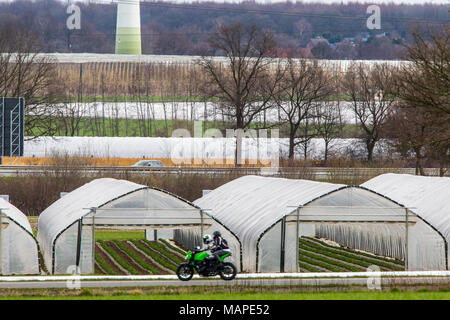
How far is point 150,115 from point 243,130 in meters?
23.4

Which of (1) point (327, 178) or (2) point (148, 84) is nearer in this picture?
(1) point (327, 178)

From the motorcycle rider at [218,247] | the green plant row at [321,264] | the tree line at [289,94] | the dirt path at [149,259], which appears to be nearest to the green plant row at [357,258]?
the green plant row at [321,264]

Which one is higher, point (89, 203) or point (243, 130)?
point (243, 130)

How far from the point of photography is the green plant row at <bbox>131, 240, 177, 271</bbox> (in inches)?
1098

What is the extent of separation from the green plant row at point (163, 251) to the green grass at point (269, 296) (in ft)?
32.7

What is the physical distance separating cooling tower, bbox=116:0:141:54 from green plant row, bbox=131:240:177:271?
294 ft

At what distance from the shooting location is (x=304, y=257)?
30.6m

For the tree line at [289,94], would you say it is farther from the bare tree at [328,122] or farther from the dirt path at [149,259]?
the dirt path at [149,259]

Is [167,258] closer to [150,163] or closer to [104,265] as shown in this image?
[104,265]

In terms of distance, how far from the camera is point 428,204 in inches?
1172

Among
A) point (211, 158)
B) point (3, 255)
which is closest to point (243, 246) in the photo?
point (3, 255)

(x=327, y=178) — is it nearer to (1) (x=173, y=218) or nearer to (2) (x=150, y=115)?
(1) (x=173, y=218)

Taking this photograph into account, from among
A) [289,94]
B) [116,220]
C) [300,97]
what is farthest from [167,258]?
[300,97]

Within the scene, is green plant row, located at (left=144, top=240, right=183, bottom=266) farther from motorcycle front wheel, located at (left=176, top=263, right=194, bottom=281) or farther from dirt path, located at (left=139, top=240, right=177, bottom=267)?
motorcycle front wheel, located at (left=176, top=263, right=194, bottom=281)
